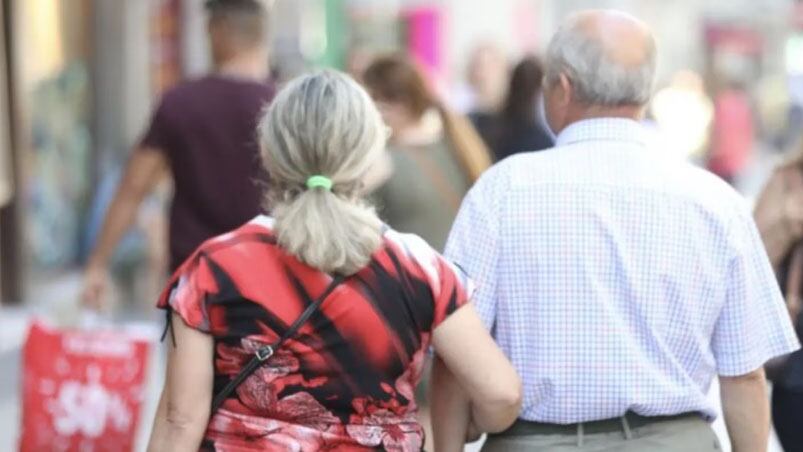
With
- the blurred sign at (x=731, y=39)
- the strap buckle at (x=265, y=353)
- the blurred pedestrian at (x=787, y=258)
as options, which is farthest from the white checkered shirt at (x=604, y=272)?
the blurred sign at (x=731, y=39)

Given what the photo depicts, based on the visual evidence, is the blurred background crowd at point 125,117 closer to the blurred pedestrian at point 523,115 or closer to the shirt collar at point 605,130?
the blurred pedestrian at point 523,115

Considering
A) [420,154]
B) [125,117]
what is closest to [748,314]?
[420,154]

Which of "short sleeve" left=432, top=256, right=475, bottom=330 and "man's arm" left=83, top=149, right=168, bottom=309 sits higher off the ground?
"short sleeve" left=432, top=256, right=475, bottom=330

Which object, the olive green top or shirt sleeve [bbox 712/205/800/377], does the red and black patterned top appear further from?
the olive green top

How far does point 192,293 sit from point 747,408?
4.28 ft

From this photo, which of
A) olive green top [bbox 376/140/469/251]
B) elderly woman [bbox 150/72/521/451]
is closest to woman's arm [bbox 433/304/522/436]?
elderly woman [bbox 150/72/521/451]

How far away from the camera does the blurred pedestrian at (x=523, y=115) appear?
9.03m

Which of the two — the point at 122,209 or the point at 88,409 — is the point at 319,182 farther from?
the point at 122,209

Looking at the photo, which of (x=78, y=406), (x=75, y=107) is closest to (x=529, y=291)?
(x=78, y=406)

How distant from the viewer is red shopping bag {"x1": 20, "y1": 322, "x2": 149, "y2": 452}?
577 centimetres

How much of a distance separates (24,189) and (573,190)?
32.5ft

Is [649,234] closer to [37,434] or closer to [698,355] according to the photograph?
[698,355]

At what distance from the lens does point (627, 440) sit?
4176mm

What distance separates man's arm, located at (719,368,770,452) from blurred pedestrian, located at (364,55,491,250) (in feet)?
8.23
